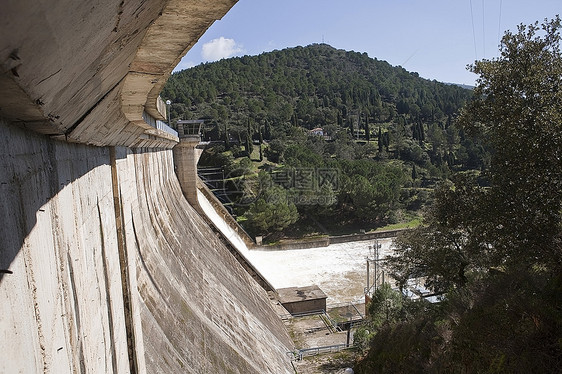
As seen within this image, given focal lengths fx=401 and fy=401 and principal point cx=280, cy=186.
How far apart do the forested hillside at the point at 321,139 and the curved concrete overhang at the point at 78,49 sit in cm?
858

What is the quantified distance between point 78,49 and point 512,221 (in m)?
7.71

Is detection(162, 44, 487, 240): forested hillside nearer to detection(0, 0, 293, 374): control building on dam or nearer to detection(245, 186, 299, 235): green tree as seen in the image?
detection(245, 186, 299, 235): green tree

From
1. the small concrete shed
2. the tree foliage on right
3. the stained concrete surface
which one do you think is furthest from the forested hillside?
the small concrete shed

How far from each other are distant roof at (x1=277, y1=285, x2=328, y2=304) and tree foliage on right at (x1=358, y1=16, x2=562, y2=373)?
6617mm

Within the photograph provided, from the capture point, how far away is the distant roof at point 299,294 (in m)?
15.3

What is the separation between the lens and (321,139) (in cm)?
5200

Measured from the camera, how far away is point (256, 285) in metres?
15.1

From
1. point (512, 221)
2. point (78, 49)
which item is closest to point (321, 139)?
point (512, 221)

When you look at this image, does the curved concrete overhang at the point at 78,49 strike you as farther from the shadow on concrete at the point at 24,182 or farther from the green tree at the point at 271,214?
the green tree at the point at 271,214

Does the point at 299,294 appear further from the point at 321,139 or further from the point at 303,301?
the point at 321,139

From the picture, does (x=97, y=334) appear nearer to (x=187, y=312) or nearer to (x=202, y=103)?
(x=187, y=312)

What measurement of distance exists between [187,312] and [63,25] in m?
6.52

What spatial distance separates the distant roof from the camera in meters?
15.3

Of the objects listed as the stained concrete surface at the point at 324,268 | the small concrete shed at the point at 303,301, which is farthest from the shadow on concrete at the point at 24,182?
the stained concrete surface at the point at 324,268
